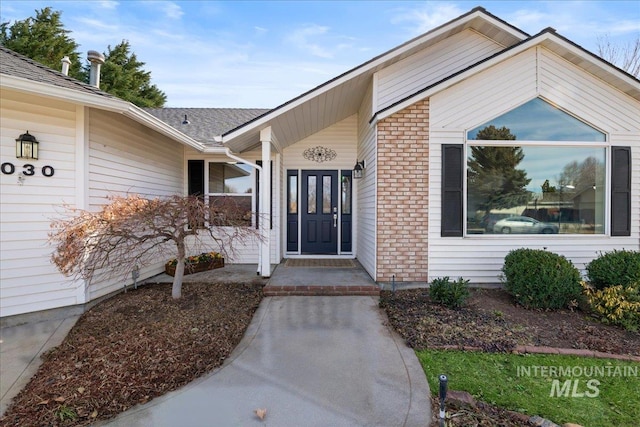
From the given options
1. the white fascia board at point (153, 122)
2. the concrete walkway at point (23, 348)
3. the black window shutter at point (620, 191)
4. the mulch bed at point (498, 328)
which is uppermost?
the white fascia board at point (153, 122)

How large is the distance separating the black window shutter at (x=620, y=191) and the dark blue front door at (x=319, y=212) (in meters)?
5.53

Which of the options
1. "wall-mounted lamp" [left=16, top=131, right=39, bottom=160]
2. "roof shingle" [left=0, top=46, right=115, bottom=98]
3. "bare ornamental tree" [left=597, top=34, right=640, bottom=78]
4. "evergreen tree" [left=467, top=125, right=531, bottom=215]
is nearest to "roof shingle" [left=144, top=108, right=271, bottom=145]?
"roof shingle" [left=0, top=46, right=115, bottom=98]

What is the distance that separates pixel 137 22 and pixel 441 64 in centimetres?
912

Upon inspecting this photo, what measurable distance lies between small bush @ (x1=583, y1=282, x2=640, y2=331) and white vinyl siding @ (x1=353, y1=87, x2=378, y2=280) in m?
3.21

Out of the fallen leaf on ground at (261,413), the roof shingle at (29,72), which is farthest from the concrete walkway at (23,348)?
the roof shingle at (29,72)

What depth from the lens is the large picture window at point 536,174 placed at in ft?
18.1

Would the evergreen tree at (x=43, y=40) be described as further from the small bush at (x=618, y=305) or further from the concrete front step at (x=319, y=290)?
the small bush at (x=618, y=305)

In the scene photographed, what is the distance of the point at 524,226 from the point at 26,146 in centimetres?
788

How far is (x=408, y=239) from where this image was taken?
18.4 ft

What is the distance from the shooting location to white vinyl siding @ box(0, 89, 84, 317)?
4102mm

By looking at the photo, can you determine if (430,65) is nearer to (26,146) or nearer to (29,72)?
(29,72)

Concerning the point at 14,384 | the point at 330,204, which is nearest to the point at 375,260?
the point at 330,204

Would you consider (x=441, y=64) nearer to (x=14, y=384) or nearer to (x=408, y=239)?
(x=408, y=239)

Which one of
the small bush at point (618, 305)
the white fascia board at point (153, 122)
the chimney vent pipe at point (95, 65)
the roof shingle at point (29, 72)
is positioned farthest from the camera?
the chimney vent pipe at point (95, 65)
